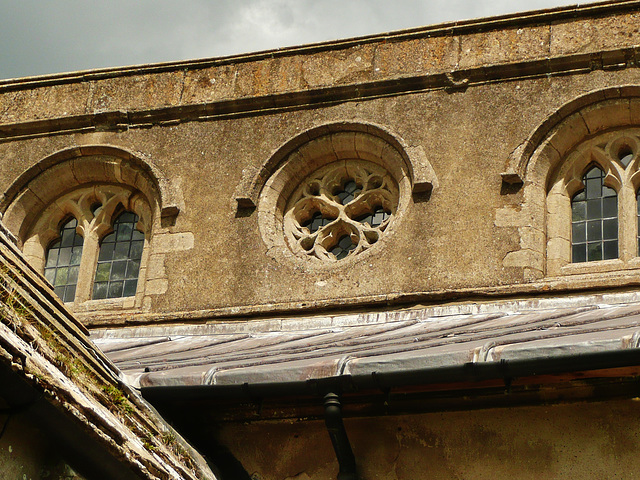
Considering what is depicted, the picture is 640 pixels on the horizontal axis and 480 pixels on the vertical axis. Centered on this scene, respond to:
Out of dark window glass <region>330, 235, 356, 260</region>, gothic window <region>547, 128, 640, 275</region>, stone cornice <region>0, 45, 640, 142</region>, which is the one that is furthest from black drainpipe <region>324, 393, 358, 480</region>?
stone cornice <region>0, 45, 640, 142</region>

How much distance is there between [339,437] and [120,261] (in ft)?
18.6

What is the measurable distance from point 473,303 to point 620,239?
1400 millimetres

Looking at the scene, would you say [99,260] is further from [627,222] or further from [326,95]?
[627,222]

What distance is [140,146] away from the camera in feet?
40.0

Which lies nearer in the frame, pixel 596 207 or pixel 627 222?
pixel 627 222

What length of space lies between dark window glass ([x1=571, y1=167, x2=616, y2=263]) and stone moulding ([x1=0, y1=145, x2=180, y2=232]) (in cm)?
387

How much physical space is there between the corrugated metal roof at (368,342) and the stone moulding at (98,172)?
67.1 inches

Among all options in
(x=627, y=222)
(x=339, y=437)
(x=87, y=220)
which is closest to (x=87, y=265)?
(x=87, y=220)

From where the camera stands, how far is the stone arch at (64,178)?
12148mm

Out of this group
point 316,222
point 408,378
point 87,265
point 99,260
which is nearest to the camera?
point 408,378

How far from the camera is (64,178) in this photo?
1244 centimetres

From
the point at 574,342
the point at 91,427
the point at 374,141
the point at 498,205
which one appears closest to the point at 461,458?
the point at 574,342

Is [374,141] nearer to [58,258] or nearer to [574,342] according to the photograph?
[58,258]

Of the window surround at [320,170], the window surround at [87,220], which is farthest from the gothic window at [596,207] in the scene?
the window surround at [87,220]
